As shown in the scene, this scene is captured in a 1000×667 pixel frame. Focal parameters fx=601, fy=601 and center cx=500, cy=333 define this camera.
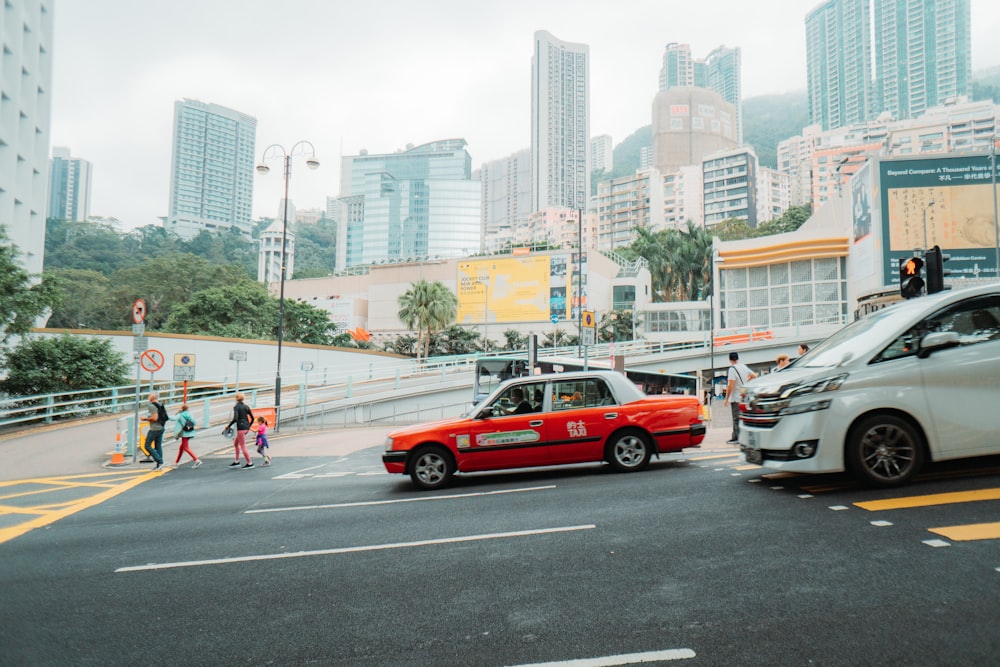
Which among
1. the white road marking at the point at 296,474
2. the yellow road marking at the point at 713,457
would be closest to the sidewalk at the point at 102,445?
the yellow road marking at the point at 713,457

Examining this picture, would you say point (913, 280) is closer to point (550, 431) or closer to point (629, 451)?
point (629, 451)

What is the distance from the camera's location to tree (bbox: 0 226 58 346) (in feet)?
72.1

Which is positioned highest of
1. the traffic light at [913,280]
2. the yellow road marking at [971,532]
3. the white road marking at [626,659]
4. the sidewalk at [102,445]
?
the traffic light at [913,280]

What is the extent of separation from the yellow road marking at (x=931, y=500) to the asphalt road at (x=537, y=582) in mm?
132

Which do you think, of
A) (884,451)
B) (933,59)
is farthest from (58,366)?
(933,59)

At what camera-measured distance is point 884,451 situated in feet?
20.2

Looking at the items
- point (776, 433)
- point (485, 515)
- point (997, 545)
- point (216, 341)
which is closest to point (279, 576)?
point (485, 515)

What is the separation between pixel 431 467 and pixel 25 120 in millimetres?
44581

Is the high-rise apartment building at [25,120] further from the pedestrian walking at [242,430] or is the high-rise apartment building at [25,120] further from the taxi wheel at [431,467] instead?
the taxi wheel at [431,467]

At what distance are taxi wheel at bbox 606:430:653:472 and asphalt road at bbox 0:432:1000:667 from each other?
4.54 feet

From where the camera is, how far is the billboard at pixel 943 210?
1470 inches

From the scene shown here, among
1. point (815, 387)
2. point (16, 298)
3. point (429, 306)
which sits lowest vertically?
point (815, 387)

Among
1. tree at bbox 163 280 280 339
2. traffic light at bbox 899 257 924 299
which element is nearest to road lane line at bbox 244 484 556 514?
traffic light at bbox 899 257 924 299

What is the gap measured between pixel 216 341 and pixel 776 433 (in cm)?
3914
